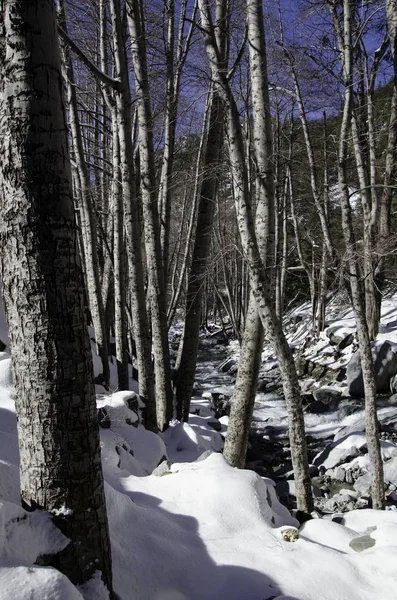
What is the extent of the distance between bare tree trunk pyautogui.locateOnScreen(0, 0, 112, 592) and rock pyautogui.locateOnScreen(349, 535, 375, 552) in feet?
7.60

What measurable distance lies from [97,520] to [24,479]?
39cm

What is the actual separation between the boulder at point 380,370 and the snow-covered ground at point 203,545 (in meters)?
6.81

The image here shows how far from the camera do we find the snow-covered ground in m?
1.95

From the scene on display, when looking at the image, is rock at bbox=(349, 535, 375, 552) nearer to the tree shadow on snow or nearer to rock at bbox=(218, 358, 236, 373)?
the tree shadow on snow

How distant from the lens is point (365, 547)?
3.48m

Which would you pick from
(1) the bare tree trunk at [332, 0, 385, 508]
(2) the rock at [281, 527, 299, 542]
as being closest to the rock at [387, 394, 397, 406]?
(1) the bare tree trunk at [332, 0, 385, 508]

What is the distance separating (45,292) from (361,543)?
10.5 feet

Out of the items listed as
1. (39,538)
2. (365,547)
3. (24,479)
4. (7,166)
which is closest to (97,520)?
(39,538)

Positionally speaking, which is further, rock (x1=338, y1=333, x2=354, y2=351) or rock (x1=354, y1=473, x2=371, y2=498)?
rock (x1=338, y1=333, x2=354, y2=351)

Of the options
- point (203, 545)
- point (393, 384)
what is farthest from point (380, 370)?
point (203, 545)

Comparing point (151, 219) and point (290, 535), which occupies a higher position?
point (151, 219)

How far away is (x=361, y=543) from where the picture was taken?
11.6 feet

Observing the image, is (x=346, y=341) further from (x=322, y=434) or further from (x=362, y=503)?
(x=362, y=503)

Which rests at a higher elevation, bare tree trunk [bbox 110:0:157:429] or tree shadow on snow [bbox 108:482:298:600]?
bare tree trunk [bbox 110:0:157:429]
